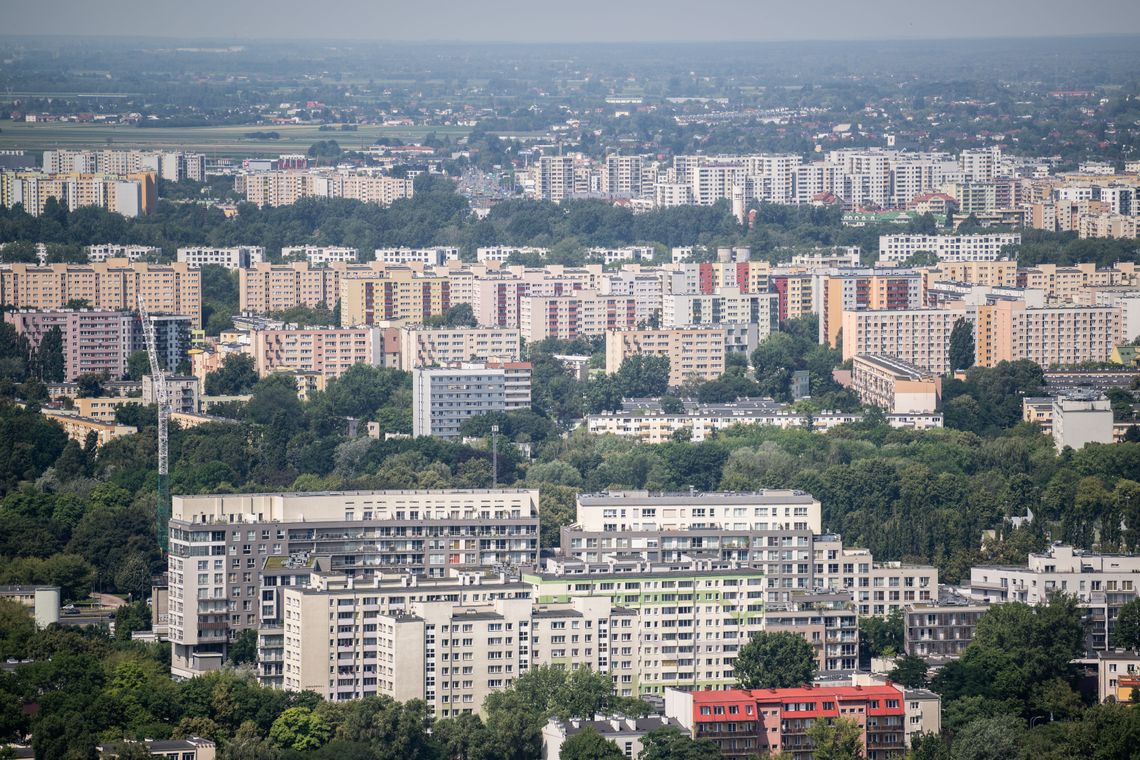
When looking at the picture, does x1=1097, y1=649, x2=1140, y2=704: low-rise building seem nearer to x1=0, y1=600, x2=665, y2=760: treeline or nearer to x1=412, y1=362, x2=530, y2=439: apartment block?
x1=0, y1=600, x2=665, y2=760: treeline

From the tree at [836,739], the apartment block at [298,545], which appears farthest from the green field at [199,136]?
the tree at [836,739]

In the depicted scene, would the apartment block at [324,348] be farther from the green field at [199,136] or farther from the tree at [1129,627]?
the green field at [199,136]

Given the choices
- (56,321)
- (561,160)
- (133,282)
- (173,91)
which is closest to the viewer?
(56,321)

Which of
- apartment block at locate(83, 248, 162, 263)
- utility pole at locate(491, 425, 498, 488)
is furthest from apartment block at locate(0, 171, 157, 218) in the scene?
utility pole at locate(491, 425, 498, 488)

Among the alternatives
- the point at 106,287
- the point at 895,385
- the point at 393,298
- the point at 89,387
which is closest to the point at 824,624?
the point at 895,385

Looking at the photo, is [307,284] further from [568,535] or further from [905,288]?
[568,535]

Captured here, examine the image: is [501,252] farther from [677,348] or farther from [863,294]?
[677,348]

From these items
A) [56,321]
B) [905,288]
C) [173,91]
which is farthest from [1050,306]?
[173,91]
